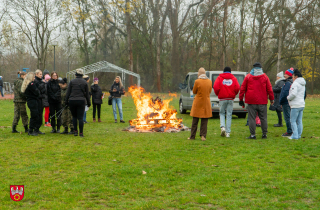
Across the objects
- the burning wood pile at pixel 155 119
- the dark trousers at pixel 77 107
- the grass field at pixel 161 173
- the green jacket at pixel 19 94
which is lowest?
the grass field at pixel 161 173

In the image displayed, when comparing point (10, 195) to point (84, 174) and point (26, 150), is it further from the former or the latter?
point (26, 150)

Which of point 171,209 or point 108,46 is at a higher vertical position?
point 108,46

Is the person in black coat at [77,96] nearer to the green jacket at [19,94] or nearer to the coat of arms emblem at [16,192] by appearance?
the green jacket at [19,94]

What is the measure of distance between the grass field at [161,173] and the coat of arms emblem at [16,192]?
0.26 feet

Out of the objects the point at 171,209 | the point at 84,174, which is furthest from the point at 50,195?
the point at 171,209

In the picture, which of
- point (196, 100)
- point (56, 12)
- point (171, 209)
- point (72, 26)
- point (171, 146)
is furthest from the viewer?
point (72, 26)

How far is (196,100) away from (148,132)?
246 cm

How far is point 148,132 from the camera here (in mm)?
10117

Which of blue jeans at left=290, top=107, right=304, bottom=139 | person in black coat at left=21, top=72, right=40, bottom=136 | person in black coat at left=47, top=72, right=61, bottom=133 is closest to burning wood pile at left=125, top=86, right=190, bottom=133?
person in black coat at left=47, top=72, right=61, bottom=133

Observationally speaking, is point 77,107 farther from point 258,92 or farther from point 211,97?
point 211,97

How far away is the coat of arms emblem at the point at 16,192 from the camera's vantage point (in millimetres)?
4034

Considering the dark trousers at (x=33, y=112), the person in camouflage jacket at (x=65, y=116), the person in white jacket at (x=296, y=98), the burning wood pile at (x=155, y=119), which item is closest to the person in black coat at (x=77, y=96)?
the person in camouflage jacket at (x=65, y=116)

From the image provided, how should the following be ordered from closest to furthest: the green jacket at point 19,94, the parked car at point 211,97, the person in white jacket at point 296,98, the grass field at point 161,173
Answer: the grass field at point 161,173
the person in white jacket at point 296,98
the green jacket at point 19,94
the parked car at point 211,97

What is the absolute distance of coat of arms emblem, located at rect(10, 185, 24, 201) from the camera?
4034 mm
